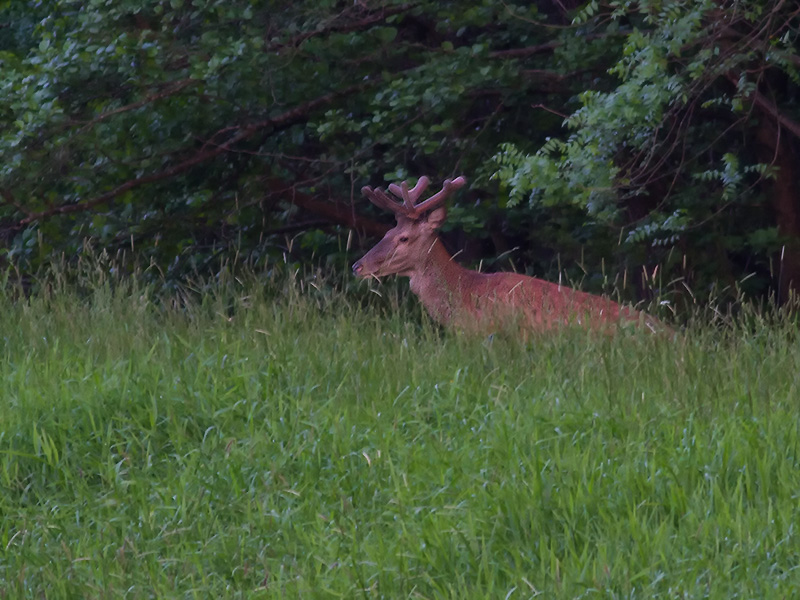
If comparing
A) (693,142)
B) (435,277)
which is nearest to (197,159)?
(435,277)

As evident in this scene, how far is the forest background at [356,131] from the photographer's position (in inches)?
370

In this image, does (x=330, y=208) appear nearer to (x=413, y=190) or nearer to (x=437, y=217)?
(x=413, y=190)

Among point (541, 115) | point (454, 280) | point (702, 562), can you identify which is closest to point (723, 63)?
point (454, 280)

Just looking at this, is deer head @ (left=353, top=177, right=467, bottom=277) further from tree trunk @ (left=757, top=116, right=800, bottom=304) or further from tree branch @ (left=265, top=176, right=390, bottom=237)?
tree trunk @ (left=757, top=116, right=800, bottom=304)

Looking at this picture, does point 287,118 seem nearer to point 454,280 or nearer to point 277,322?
point 454,280

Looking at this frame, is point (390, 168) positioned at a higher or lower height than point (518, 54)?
lower

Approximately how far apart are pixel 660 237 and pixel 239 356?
19.8ft

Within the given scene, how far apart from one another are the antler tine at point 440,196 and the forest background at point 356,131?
433 millimetres

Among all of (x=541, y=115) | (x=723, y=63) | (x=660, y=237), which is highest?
(x=723, y=63)

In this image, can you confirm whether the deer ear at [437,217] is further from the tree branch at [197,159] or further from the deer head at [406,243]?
the tree branch at [197,159]

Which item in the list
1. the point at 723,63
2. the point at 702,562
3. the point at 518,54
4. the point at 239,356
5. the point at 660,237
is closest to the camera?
the point at 702,562

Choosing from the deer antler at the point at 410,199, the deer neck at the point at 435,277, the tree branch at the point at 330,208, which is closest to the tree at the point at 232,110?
the tree branch at the point at 330,208

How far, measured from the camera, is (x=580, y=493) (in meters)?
4.17

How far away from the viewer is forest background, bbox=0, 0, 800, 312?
30.8 ft
